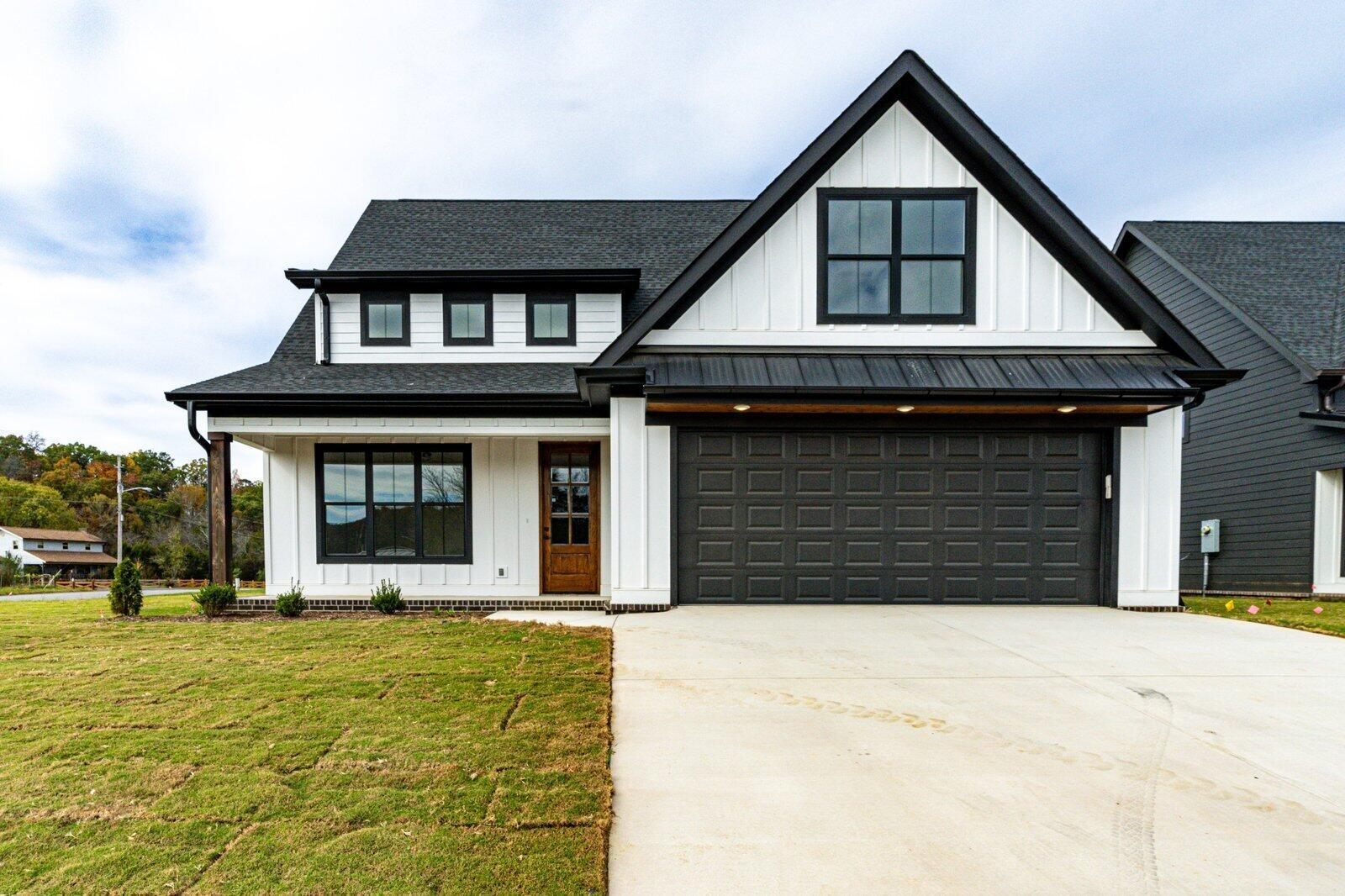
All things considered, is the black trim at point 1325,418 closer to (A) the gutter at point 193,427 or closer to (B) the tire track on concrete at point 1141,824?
(B) the tire track on concrete at point 1141,824

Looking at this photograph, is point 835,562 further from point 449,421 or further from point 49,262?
point 49,262

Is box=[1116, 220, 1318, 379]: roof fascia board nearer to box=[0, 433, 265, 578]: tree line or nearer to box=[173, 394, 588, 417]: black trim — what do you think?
box=[173, 394, 588, 417]: black trim

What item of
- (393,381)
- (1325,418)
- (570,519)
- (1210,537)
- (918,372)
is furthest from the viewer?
(1210,537)

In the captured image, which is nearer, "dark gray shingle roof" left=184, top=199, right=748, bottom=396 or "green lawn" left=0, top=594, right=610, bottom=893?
"green lawn" left=0, top=594, right=610, bottom=893

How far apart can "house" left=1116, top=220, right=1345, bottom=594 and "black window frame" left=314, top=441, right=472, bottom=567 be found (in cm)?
1433

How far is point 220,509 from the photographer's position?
27.5ft

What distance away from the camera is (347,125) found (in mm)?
15852

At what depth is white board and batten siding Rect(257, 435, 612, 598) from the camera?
9211 mm

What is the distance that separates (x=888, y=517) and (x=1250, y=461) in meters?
10.0

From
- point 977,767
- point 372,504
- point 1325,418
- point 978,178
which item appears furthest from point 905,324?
point 1325,418

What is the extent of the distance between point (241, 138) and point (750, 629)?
15.9m

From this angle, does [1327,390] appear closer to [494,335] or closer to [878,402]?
Result: [878,402]

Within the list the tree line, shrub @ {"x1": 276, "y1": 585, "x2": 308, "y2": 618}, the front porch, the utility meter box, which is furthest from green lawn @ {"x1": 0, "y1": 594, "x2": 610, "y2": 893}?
the tree line

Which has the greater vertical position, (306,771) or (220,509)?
(220,509)
